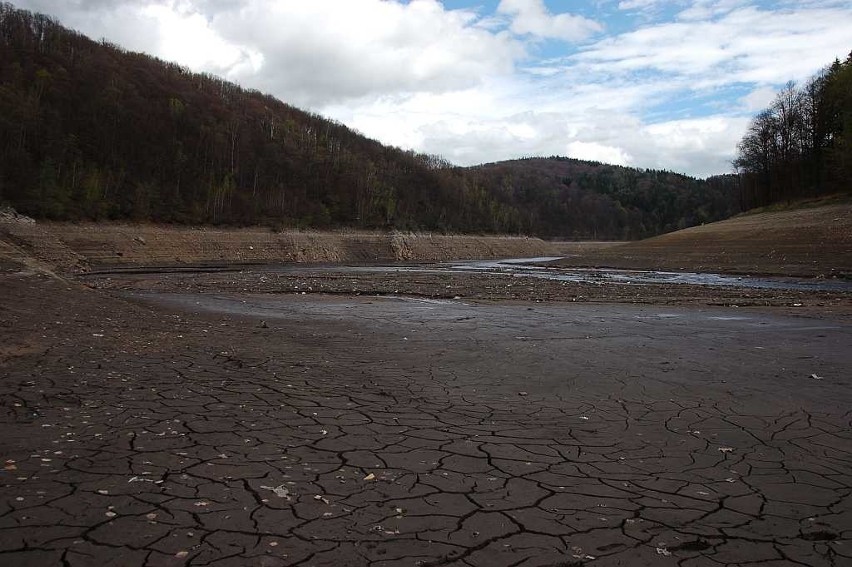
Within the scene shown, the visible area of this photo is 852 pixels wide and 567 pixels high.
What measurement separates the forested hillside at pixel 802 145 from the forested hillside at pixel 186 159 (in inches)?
2294

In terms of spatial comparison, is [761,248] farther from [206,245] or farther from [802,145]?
[206,245]

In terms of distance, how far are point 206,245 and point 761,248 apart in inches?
2108

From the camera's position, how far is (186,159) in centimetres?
9925

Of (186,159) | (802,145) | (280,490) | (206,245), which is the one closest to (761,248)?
(802,145)

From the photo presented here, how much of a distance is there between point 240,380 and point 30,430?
9.00 feet

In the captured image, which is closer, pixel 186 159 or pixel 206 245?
pixel 206 245

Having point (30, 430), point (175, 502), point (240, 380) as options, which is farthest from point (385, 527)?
point (240, 380)

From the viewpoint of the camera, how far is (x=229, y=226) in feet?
250

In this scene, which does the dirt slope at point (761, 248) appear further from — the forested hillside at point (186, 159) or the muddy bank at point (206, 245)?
the forested hillside at point (186, 159)

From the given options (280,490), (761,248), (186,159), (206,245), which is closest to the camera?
(280,490)

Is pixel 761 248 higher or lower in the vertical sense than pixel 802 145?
lower

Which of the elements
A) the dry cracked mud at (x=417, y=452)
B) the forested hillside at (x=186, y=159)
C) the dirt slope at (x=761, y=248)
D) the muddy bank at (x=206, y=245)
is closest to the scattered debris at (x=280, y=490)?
the dry cracked mud at (x=417, y=452)

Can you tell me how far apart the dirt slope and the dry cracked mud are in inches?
1181

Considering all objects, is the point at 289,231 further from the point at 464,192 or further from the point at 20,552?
the point at 464,192
